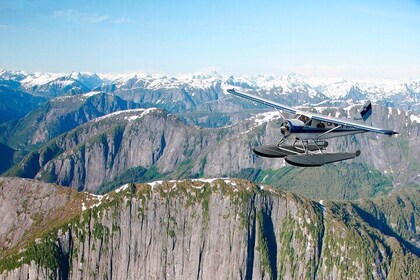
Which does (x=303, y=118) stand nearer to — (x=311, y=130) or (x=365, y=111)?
(x=311, y=130)

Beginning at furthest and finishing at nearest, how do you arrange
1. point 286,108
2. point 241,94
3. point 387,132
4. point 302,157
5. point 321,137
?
point 241,94, point 286,108, point 321,137, point 302,157, point 387,132

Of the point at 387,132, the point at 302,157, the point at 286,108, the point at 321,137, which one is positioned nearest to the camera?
the point at 387,132

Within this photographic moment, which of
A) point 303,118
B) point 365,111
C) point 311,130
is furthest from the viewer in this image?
point 365,111

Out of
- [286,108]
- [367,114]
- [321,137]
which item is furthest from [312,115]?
[367,114]

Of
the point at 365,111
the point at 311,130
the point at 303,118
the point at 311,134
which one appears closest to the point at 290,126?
the point at 311,130

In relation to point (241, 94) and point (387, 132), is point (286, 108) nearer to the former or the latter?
point (241, 94)

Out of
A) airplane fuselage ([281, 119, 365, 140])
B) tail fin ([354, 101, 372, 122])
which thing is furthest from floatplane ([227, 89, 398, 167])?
tail fin ([354, 101, 372, 122])

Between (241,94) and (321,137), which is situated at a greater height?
(241,94)

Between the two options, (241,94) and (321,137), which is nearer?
(321,137)

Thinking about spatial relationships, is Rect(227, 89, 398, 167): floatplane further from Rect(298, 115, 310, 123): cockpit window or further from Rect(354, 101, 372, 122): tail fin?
Rect(354, 101, 372, 122): tail fin
